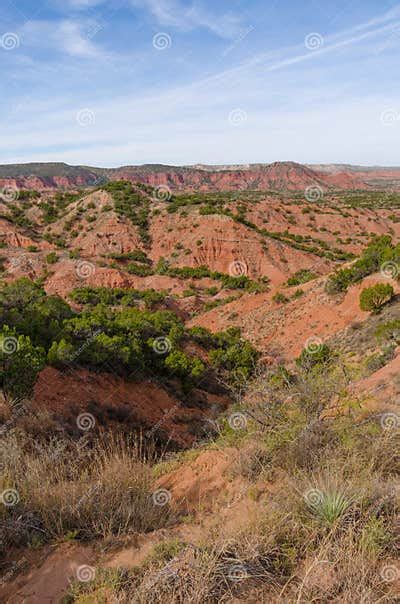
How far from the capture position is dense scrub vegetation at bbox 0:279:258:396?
37.4ft

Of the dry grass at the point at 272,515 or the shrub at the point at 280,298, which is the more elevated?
the dry grass at the point at 272,515

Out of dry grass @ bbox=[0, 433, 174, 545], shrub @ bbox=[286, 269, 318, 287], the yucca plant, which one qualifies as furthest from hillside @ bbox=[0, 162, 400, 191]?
the yucca plant

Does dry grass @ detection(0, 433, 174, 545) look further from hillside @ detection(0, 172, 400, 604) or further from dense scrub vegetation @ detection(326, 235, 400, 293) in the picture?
dense scrub vegetation @ detection(326, 235, 400, 293)

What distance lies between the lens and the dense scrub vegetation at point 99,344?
37.4 feet

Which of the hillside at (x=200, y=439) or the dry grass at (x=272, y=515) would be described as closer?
the dry grass at (x=272, y=515)

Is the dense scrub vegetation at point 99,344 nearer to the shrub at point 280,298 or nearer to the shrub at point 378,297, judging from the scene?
the shrub at point 378,297

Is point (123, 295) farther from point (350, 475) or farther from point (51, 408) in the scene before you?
point (350, 475)

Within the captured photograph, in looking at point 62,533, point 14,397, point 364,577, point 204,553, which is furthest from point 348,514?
point 14,397

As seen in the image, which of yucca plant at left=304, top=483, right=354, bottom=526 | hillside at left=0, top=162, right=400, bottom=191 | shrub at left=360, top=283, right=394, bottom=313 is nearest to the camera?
Answer: yucca plant at left=304, top=483, right=354, bottom=526

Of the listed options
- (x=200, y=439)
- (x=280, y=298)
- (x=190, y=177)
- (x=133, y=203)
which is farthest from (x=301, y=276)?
(x=190, y=177)

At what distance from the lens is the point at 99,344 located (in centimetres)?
1304

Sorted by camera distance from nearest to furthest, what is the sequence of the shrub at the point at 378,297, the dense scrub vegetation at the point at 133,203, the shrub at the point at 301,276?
the shrub at the point at 378,297 < the shrub at the point at 301,276 < the dense scrub vegetation at the point at 133,203

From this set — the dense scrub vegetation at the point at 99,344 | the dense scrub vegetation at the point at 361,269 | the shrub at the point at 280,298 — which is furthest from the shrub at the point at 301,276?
the dense scrub vegetation at the point at 99,344

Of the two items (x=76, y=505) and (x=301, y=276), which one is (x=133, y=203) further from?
(x=76, y=505)
